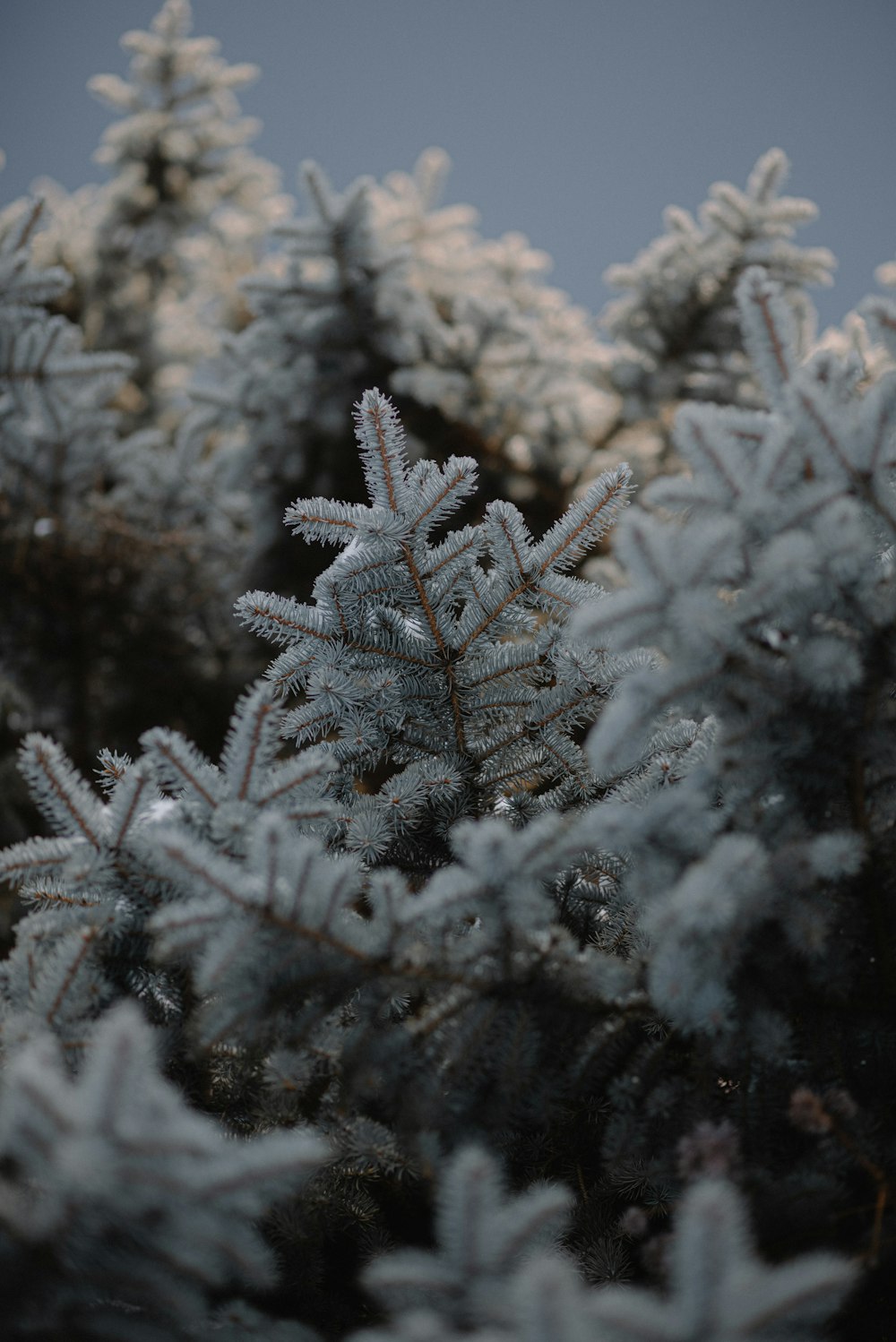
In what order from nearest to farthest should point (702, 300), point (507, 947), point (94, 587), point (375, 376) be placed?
point (507, 947) < point (702, 300) < point (375, 376) < point (94, 587)

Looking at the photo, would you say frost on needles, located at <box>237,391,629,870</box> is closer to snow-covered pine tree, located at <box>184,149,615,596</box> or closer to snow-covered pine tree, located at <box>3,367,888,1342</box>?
snow-covered pine tree, located at <box>3,367,888,1342</box>

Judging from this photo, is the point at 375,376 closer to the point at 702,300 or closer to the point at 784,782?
the point at 702,300

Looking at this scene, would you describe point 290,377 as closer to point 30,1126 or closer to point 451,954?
point 451,954

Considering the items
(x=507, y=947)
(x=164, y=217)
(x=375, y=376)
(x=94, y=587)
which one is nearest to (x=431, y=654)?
(x=507, y=947)

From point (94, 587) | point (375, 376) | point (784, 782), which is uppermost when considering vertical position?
point (375, 376)

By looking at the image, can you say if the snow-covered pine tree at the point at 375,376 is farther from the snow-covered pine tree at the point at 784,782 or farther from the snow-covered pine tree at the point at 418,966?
the snow-covered pine tree at the point at 784,782

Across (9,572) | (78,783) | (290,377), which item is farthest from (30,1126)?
(9,572)

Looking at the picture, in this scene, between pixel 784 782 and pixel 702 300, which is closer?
pixel 784 782

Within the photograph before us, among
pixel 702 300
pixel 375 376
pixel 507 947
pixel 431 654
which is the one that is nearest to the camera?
pixel 507 947

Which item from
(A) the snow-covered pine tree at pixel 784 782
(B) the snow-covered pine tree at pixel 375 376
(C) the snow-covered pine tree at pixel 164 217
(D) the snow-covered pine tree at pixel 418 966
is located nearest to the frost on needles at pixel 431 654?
(D) the snow-covered pine tree at pixel 418 966

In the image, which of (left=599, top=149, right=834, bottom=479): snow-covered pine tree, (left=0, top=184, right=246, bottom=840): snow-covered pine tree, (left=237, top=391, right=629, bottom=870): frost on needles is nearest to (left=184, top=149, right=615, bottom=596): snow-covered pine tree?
(left=599, top=149, right=834, bottom=479): snow-covered pine tree
